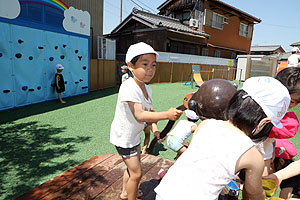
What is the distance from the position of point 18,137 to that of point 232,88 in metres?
4.24

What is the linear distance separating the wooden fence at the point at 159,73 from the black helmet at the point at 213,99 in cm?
874

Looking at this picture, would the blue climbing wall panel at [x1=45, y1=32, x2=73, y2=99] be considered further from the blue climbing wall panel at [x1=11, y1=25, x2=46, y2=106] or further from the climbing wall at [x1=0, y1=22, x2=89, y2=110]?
the blue climbing wall panel at [x1=11, y1=25, x2=46, y2=106]

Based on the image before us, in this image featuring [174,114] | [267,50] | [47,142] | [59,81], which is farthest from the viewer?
[267,50]

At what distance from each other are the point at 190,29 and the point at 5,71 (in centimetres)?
1521

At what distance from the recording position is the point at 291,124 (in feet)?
6.12

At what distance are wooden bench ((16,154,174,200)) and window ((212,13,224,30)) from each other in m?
19.6

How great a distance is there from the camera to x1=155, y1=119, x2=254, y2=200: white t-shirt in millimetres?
1130

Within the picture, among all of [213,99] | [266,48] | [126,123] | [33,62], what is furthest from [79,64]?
[266,48]

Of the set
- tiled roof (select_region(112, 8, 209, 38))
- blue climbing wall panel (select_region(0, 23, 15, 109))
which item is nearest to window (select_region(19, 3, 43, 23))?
blue climbing wall panel (select_region(0, 23, 15, 109))

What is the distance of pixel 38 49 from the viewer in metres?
6.99

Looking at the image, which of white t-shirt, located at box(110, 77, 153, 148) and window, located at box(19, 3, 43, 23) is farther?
window, located at box(19, 3, 43, 23)

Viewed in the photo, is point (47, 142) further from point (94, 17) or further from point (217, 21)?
point (217, 21)

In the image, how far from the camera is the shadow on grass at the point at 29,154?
2.71 metres

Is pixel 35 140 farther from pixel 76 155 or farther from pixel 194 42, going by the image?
pixel 194 42
